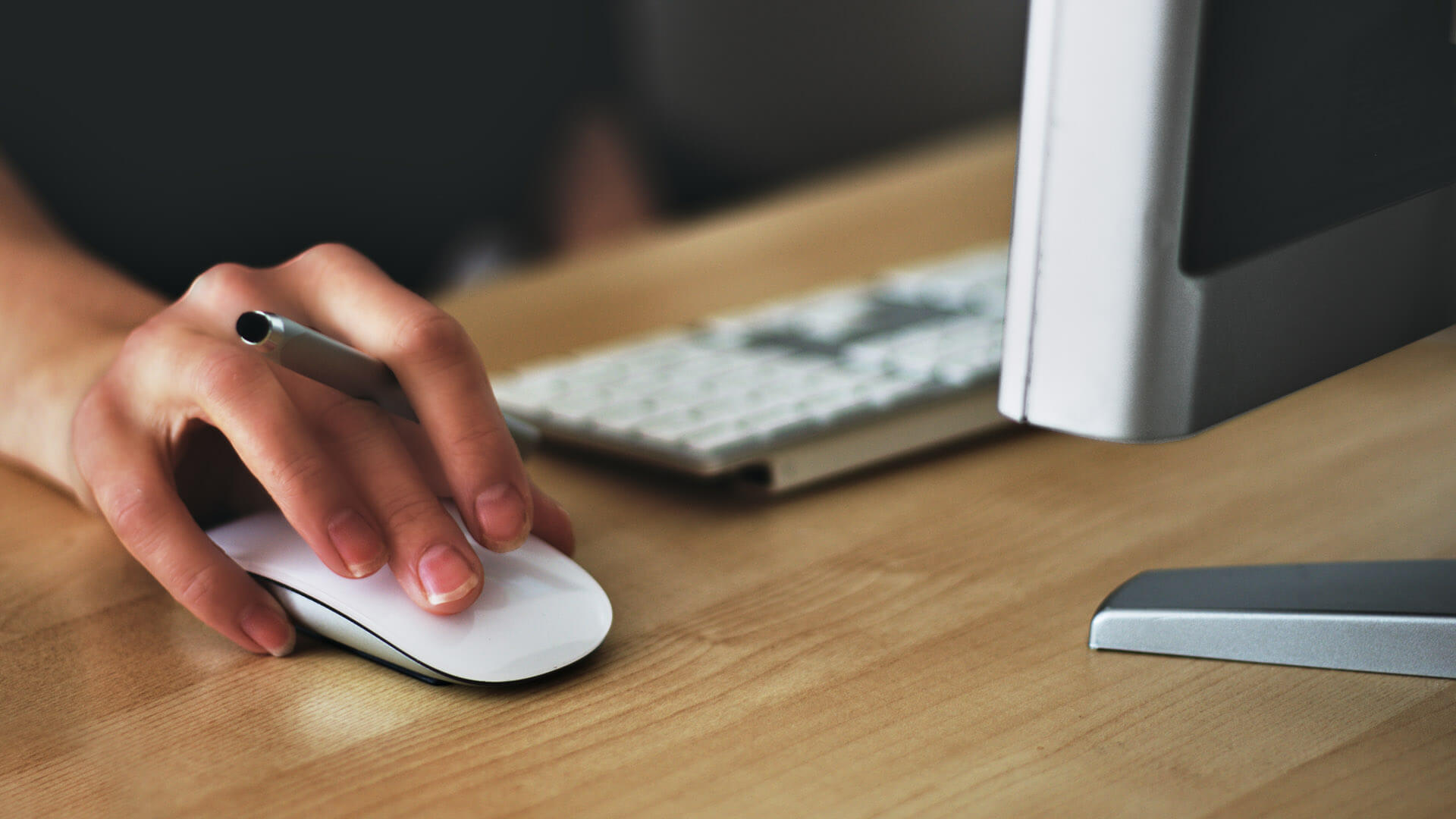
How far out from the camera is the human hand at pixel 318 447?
42cm

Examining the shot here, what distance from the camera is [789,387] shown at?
63cm

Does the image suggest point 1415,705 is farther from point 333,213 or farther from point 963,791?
point 333,213

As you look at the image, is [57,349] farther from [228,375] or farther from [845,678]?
[845,678]

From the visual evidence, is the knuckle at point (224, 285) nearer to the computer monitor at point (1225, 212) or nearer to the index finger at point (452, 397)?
the index finger at point (452, 397)

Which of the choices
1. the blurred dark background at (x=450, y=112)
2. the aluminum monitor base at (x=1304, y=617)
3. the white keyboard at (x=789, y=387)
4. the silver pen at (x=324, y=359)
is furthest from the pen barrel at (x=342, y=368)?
the blurred dark background at (x=450, y=112)

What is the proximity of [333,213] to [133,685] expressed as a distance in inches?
52.5

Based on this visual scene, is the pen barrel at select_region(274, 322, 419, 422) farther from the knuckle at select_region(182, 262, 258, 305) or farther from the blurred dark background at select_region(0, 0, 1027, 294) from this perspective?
the blurred dark background at select_region(0, 0, 1027, 294)

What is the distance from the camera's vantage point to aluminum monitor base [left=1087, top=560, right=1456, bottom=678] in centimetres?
40

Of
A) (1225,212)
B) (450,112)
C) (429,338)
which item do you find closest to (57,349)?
(429,338)

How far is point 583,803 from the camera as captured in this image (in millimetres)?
340

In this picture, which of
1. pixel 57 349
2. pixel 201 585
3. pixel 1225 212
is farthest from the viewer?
pixel 57 349

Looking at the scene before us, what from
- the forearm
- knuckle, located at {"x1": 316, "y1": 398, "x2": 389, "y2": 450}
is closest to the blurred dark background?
the forearm

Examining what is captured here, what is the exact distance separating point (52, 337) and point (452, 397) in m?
0.29

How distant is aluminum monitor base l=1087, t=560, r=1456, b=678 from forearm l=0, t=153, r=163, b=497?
457 millimetres
